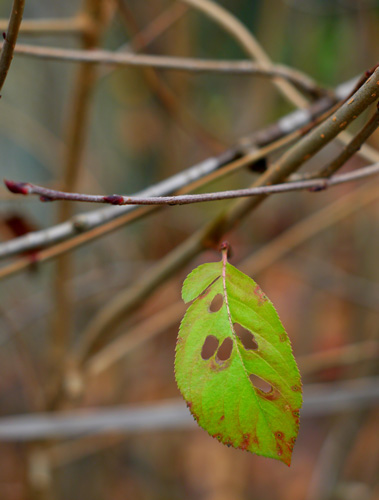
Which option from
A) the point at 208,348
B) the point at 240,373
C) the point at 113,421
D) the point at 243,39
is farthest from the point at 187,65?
the point at 208,348

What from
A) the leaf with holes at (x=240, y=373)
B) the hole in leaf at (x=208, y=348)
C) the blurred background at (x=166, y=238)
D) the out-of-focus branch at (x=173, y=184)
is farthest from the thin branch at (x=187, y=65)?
the hole in leaf at (x=208, y=348)

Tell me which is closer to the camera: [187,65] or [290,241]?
[187,65]

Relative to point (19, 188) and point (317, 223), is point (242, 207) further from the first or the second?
point (317, 223)

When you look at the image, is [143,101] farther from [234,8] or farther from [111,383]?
[111,383]

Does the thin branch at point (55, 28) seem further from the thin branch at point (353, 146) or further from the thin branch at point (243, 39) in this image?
the thin branch at point (353, 146)

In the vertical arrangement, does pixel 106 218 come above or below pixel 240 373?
above
